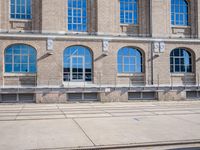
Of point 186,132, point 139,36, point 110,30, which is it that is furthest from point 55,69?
point 186,132

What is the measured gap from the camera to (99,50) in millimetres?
22359

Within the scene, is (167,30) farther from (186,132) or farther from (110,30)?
(186,132)

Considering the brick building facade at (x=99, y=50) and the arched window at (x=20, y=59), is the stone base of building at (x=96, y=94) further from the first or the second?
the arched window at (x=20, y=59)

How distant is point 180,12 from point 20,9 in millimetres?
15568

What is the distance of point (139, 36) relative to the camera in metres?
23.5

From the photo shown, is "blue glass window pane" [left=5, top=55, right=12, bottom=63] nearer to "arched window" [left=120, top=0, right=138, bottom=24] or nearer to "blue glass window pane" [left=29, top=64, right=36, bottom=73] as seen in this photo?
"blue glass window pane" [left=29, top=64, right=36, bottom=73]

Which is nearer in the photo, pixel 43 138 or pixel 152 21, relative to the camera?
pixel 43 138

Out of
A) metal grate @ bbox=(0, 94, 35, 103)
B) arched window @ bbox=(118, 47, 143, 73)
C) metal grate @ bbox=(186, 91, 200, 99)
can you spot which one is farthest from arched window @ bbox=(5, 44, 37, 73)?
metal grate @ bbox=(186, 91, 200, 99)

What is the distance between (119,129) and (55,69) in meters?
13.3

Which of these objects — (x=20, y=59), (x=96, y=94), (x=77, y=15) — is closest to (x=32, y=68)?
(x=20, y=59)

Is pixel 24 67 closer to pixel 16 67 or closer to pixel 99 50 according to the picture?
pixel 16 67

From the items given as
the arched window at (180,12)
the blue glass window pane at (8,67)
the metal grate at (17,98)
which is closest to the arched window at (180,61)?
the arched window at (180,12)

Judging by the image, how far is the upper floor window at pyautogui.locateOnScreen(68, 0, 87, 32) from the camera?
22719 millimetres

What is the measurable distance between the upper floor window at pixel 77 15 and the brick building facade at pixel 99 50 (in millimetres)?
92
